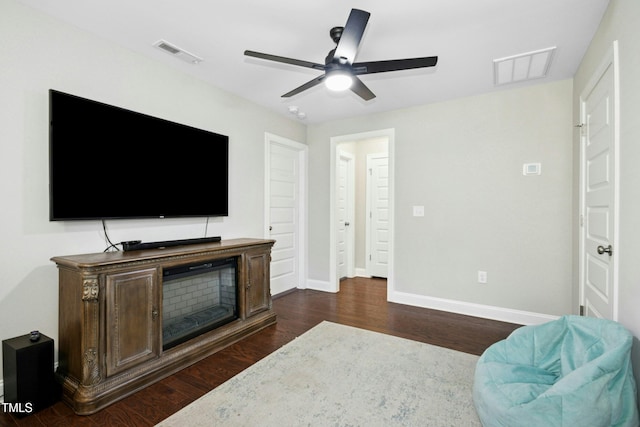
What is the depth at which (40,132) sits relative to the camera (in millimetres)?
2096

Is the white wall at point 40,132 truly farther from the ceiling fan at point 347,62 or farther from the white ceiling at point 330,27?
the ceiling fan at point 347,62

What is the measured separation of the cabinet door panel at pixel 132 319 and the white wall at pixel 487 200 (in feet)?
9.60

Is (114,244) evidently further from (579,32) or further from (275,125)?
(579,32)

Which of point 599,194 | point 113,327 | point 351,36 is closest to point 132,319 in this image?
point 113,327

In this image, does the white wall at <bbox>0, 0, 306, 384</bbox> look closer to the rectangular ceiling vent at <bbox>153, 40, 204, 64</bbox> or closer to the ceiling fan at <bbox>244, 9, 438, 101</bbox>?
the rectangular ceiling vent at <bbox>153, 40, 204, 64</bbox>

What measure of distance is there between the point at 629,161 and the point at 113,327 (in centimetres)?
324

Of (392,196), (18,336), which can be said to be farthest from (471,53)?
(18,336)

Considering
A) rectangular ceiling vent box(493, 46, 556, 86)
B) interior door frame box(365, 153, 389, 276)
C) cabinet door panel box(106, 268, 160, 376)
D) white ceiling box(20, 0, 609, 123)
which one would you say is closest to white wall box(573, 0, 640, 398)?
white ceiling box(20, 0, 609, 123)

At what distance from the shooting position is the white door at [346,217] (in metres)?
5.36

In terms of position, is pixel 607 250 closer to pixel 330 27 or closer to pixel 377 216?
pixel 330 27

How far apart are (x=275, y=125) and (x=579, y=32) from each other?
3.19 metres

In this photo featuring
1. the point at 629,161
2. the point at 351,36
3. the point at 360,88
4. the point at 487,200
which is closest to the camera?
the point at 629,161

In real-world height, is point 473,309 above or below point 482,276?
below

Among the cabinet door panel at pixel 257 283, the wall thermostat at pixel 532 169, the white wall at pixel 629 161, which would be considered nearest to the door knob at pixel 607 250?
the white wall at pixel 629 161
